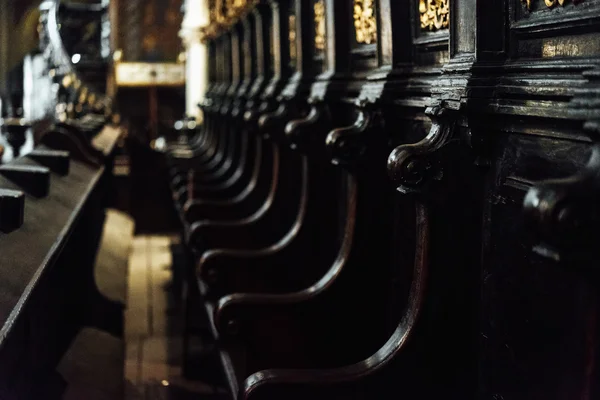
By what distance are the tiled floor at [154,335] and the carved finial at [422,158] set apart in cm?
176

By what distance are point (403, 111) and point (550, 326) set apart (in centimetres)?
96

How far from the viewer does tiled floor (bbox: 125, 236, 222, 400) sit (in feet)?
10.6

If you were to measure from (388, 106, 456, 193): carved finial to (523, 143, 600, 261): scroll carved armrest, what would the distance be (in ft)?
1.86

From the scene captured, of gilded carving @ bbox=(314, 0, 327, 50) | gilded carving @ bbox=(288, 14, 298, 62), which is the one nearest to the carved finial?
gilded carving @ bbox=(314, 0, 327, 50)

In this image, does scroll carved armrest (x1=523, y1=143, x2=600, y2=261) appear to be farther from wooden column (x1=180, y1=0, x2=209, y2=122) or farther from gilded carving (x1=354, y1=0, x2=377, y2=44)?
wooden column (x1=180, y1=0, x2=209, y2=122)

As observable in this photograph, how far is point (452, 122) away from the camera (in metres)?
1.71

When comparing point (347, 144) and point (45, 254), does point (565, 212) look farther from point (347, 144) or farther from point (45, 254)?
point (45, 254)

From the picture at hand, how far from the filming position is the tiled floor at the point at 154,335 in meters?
3.24

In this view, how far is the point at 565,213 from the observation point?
1047mm

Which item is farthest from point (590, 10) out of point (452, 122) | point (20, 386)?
point (20, 386)

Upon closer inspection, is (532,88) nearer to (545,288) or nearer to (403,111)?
(545,288)

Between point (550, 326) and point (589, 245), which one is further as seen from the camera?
point (550, 326)

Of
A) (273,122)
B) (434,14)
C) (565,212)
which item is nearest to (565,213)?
(565,212)

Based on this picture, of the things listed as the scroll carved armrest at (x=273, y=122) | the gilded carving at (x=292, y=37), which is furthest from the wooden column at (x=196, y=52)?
the scroll carved armrest at (x=273, y=122)
